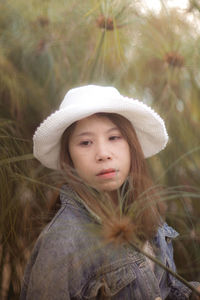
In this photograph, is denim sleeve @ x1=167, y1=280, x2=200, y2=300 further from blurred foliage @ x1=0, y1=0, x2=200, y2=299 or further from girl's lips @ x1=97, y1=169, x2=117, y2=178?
girl's lips @ x1=97, y1=169, x2=117, y2=178

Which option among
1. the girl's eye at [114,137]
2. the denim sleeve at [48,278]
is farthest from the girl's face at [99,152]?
the denim sleeve at [48,278]

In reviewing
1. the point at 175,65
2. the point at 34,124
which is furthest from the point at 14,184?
the point at 175,65

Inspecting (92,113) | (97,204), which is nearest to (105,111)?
(92,113)

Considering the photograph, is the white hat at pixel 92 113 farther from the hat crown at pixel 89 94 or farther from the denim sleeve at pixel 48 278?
the denim sleeve at pixel 48 278

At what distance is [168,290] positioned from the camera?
0.73m

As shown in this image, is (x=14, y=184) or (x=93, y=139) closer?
(x=93, y=139)

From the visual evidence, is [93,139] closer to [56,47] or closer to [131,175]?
[131,175]

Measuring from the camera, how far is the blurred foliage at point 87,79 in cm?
77

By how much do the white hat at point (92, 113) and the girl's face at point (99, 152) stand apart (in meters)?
0.02

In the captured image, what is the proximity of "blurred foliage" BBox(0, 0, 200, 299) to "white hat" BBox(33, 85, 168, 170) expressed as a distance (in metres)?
0.07

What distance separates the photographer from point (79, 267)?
0.58 metres

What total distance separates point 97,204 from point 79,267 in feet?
0.32

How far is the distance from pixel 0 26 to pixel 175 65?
0.39 m

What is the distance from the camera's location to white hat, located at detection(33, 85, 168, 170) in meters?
0.64
